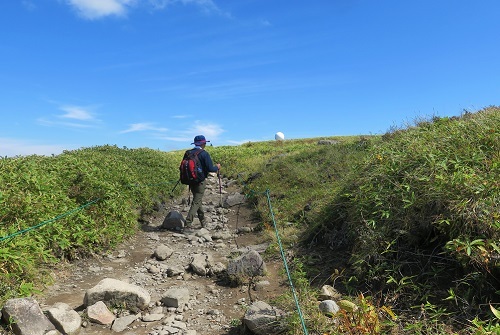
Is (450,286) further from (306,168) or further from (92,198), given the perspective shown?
(306,168)

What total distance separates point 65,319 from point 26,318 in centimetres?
46

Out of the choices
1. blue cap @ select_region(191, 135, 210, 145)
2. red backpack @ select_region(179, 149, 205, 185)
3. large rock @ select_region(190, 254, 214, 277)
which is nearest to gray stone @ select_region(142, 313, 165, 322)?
large rock @ select_region(190, 254, 214, 277)

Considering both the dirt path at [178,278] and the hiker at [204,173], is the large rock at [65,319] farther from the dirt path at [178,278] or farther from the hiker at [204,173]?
the hiker at [204,173]

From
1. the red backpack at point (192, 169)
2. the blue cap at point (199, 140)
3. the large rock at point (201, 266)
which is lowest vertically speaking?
the large rock at point (201, 266)

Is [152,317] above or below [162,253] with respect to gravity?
below

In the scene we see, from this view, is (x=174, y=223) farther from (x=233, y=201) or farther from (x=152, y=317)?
(x=152, y=317)

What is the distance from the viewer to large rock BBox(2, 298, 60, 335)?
399 centimetres

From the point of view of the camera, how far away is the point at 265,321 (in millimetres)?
4223

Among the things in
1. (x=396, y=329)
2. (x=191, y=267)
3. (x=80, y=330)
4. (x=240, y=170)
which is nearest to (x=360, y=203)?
(x=396, y=329)

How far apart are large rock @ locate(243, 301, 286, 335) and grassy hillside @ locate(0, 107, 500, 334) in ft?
0.73

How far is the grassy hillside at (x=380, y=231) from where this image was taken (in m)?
4.02

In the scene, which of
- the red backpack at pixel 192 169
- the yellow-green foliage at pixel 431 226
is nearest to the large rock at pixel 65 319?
the yellow-green foliage at pixel 431 226

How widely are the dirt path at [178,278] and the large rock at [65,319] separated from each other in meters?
0.16

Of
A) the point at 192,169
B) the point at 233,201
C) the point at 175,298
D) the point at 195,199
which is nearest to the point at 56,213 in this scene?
the point at 175,298
